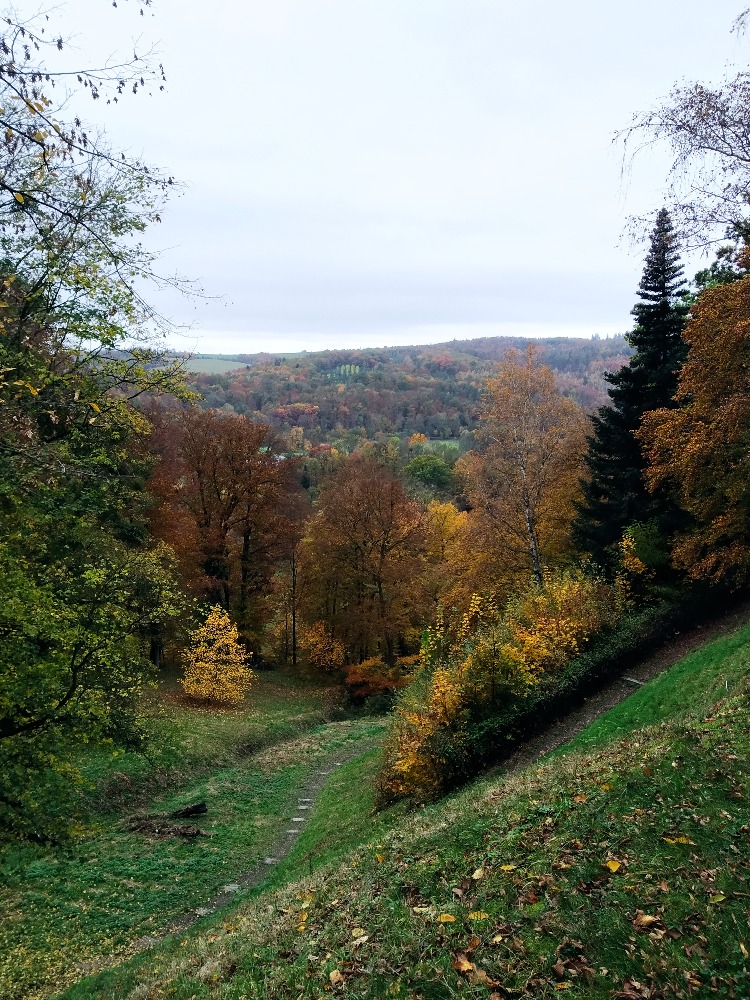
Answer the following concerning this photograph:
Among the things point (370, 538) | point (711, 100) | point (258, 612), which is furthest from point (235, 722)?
point (711, 100)

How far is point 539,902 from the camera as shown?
224 inches

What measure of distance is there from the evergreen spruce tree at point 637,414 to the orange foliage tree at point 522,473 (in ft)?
5.88

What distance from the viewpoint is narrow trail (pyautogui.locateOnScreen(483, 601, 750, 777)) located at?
1322cm

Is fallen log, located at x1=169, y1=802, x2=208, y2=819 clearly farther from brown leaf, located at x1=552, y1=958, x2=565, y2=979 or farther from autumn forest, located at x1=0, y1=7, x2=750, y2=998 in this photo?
brown leaf, located at x1=552, y1=958, x2=565, y2=979

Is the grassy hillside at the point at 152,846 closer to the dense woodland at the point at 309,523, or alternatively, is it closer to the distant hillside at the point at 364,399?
the dense woodland at the point at 309,523

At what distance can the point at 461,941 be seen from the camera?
5.46m

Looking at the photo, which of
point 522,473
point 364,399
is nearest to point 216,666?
point 522,473

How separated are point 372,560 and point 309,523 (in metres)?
5.85

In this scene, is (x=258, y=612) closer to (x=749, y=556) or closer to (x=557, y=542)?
(x=557, y=542)

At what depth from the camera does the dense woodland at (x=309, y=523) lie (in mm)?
7555

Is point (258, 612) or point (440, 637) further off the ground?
point (440, 637)

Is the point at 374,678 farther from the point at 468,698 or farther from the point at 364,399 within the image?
the point at 364,399

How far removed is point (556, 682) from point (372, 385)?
5240 inches

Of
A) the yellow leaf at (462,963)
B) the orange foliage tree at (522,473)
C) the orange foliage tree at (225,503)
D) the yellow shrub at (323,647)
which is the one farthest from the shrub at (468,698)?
the orange foliage tree at (225,503)
